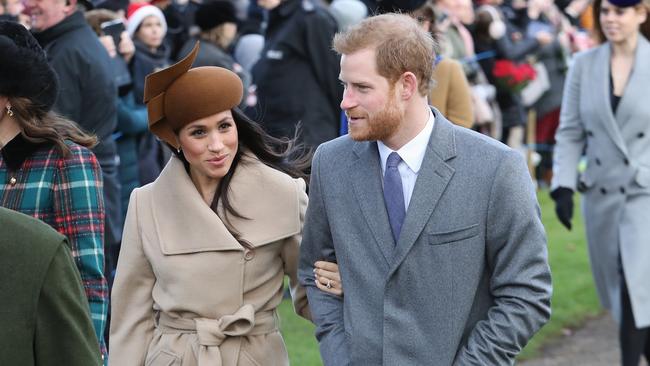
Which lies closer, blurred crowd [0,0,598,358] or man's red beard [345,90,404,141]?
man's red beard [345,90,404,141]

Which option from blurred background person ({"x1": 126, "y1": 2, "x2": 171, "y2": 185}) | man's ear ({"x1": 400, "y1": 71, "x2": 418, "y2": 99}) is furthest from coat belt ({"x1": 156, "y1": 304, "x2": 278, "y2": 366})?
blurred background person ({"x1": 126, "y1": 2, "x2": 171, "y2": 185})

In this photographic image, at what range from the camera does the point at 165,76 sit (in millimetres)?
4496

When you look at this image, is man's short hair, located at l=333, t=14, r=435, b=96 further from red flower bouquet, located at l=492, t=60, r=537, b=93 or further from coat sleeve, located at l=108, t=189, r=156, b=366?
red flower bouquet, located at l=492, t=60, r=537, b=93

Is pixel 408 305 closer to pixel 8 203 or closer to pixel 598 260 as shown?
pixel 8 203

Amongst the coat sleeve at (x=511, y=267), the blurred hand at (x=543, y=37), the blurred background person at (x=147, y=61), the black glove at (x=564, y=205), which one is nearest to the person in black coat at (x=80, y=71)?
the blurred background person at (x=147, y=61)

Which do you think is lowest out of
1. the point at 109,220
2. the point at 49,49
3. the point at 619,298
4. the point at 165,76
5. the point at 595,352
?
the point at 595,352

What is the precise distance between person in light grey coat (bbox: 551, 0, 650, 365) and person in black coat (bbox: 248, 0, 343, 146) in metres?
2.27

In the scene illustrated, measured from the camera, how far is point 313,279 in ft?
14.4

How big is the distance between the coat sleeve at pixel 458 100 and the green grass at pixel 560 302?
5.55 feet

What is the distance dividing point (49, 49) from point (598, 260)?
3.44m

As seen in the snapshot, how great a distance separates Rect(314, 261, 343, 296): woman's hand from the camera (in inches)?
169

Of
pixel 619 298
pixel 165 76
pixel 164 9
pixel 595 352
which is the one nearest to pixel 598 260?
pixel 619 298

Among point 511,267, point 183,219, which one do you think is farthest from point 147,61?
point 511,267

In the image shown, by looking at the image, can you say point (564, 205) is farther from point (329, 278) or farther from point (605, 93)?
point (329, 278)
